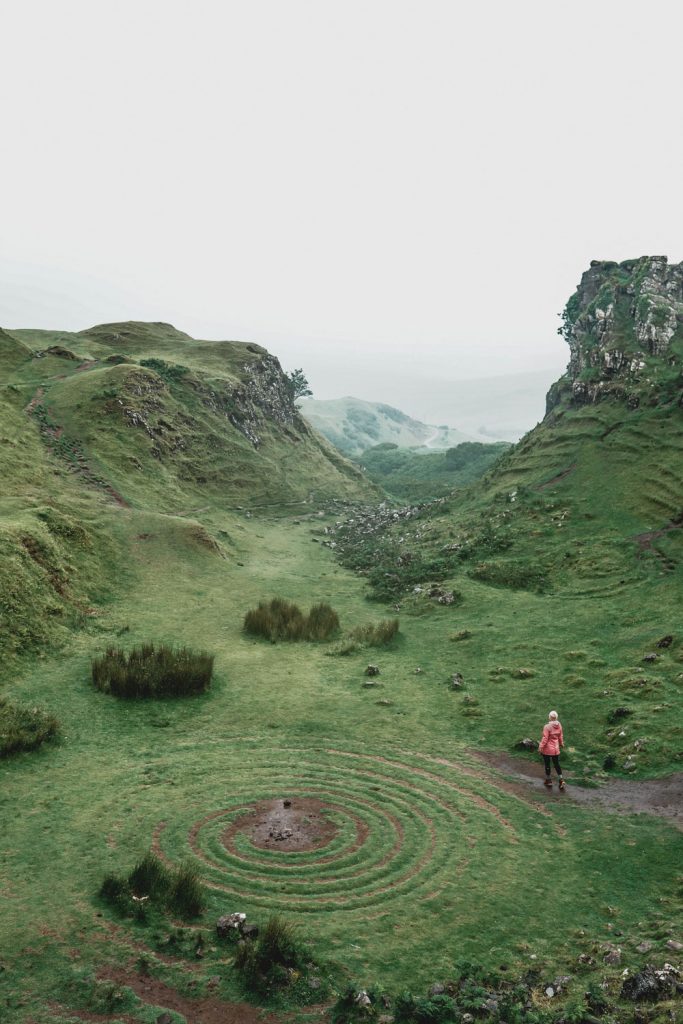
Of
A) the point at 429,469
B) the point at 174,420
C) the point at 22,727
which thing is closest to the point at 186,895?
the point at 22,727

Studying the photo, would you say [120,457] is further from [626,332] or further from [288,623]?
[626,332]

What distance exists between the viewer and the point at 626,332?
63000 millimetres

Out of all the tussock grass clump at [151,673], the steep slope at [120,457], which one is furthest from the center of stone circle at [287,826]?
the steep slope at [120,457]

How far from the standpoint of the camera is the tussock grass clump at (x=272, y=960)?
389 inches

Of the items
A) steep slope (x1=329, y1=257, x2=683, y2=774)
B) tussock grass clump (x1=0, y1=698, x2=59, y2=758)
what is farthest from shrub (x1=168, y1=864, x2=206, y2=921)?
steep slope (x1=329, y1=257, x2=683, y2=774)

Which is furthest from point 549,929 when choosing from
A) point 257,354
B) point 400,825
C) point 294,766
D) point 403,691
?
point 257,354

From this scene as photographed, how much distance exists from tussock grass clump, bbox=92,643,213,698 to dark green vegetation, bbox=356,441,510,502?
67673 millimetres

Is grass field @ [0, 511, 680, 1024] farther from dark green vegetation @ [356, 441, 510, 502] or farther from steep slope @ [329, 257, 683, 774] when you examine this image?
dark green vegetation @ [356, 441, 510, 502]

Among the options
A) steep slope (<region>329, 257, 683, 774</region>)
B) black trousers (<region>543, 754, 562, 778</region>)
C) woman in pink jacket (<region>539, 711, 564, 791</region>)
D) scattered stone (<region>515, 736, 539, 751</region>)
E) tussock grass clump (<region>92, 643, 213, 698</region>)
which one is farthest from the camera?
steep slope (<region>329, 257, 683, 774</region>)

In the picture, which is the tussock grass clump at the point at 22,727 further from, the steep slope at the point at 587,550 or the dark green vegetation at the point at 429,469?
the dark green vegetation at the point at 429,469

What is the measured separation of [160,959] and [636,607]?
961 inches

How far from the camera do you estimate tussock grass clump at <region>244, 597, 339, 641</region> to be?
29312 millimetres

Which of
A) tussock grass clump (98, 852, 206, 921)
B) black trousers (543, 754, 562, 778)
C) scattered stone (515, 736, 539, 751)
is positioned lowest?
tussock grass clump (98, 852, 206, 921)

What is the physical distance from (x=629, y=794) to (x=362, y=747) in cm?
703
